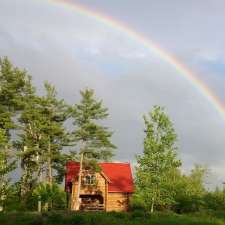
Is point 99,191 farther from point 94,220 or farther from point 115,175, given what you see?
point 94,220

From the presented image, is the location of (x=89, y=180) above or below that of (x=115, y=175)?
below

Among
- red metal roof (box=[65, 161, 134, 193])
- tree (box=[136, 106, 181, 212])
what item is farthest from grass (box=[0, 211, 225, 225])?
red metal roof (box=[65, 161, 134, 193])

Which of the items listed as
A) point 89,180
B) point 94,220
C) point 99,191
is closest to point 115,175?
point 99,191

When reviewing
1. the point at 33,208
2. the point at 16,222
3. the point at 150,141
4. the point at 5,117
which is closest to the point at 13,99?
the point at 5,117

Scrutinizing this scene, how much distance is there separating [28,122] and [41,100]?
3830 millimetres

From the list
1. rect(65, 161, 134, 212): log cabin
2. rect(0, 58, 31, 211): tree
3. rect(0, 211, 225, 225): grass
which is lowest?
rect(0, 211, 225, 225): grass

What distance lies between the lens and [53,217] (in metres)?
30.4

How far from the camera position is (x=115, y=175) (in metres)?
67.4

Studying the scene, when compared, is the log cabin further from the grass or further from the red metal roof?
the grass

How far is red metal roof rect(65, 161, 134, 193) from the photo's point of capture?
6459cm

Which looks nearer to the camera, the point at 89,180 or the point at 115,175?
the point at 89,180

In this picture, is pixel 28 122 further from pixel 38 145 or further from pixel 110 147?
pixel 110 147

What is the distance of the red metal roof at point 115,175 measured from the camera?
64.6m

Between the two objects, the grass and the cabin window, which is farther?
the cabin window
